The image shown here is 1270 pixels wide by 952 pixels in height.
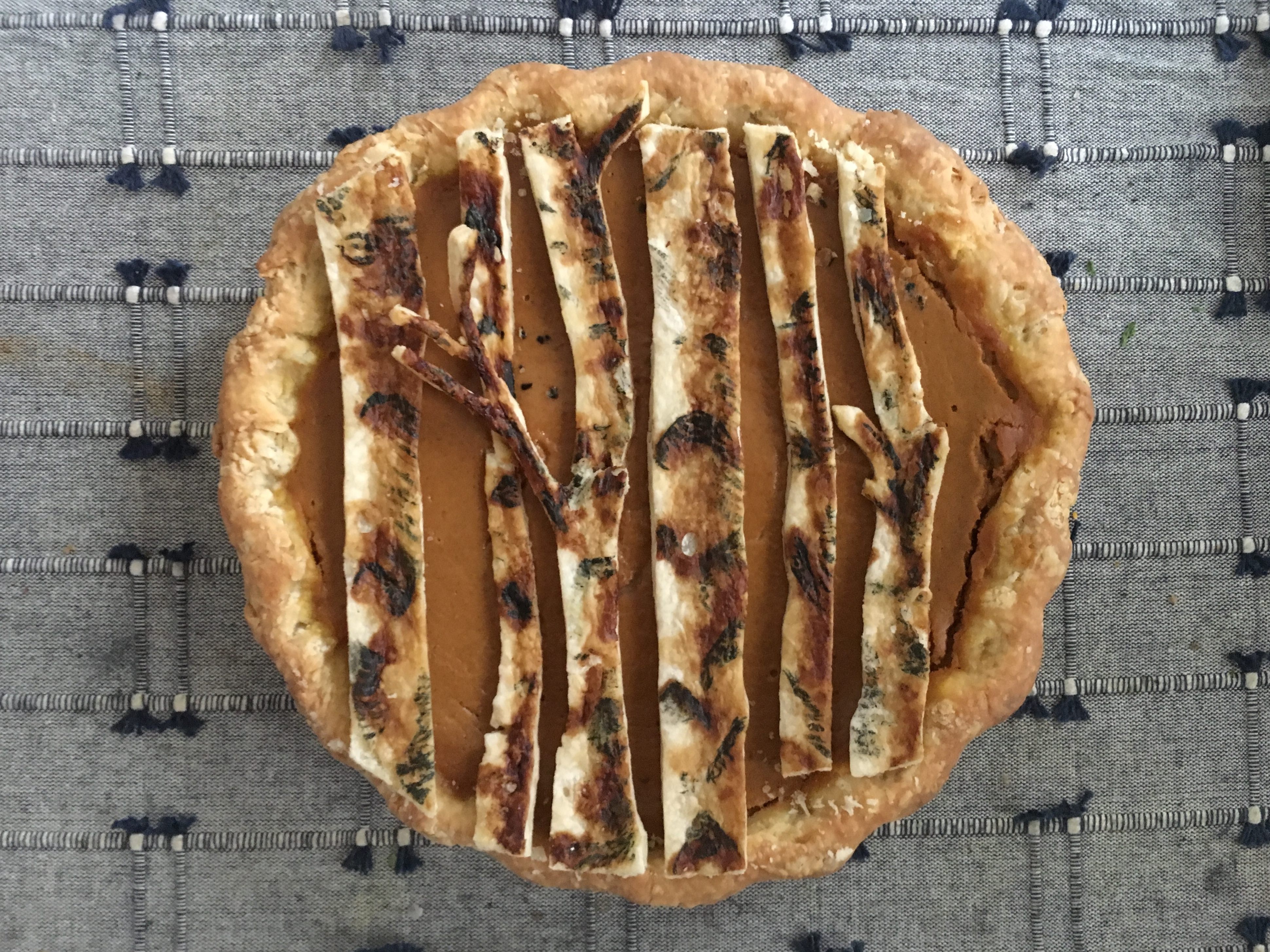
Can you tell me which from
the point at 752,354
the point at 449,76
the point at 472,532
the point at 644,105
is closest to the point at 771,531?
the point at 752,354

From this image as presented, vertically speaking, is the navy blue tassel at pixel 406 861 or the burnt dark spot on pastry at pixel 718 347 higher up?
the burnt dark spot on pastry at pixel 718 347

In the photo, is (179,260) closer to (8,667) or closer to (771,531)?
(8,667)

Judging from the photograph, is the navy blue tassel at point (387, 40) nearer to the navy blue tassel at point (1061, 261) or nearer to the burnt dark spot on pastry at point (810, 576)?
the burnt dark spot on pastry at point (810, 576)

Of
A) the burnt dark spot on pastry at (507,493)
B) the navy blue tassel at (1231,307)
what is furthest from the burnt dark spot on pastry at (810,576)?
the navy blue tassel at (1231,307)

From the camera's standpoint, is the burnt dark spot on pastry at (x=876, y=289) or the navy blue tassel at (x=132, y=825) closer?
the burnt dark spot on pastry at (x=876, y=289)

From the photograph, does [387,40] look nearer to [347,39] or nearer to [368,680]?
[347,39]

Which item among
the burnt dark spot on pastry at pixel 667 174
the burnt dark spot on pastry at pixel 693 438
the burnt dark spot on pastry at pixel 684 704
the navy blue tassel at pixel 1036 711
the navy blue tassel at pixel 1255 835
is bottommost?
the navy blue tassel at pixel 1255 835

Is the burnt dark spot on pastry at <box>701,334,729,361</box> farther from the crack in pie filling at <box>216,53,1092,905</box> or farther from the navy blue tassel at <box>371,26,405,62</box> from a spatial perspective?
the navy blue tassel at <box>371,26,405,62</box>
